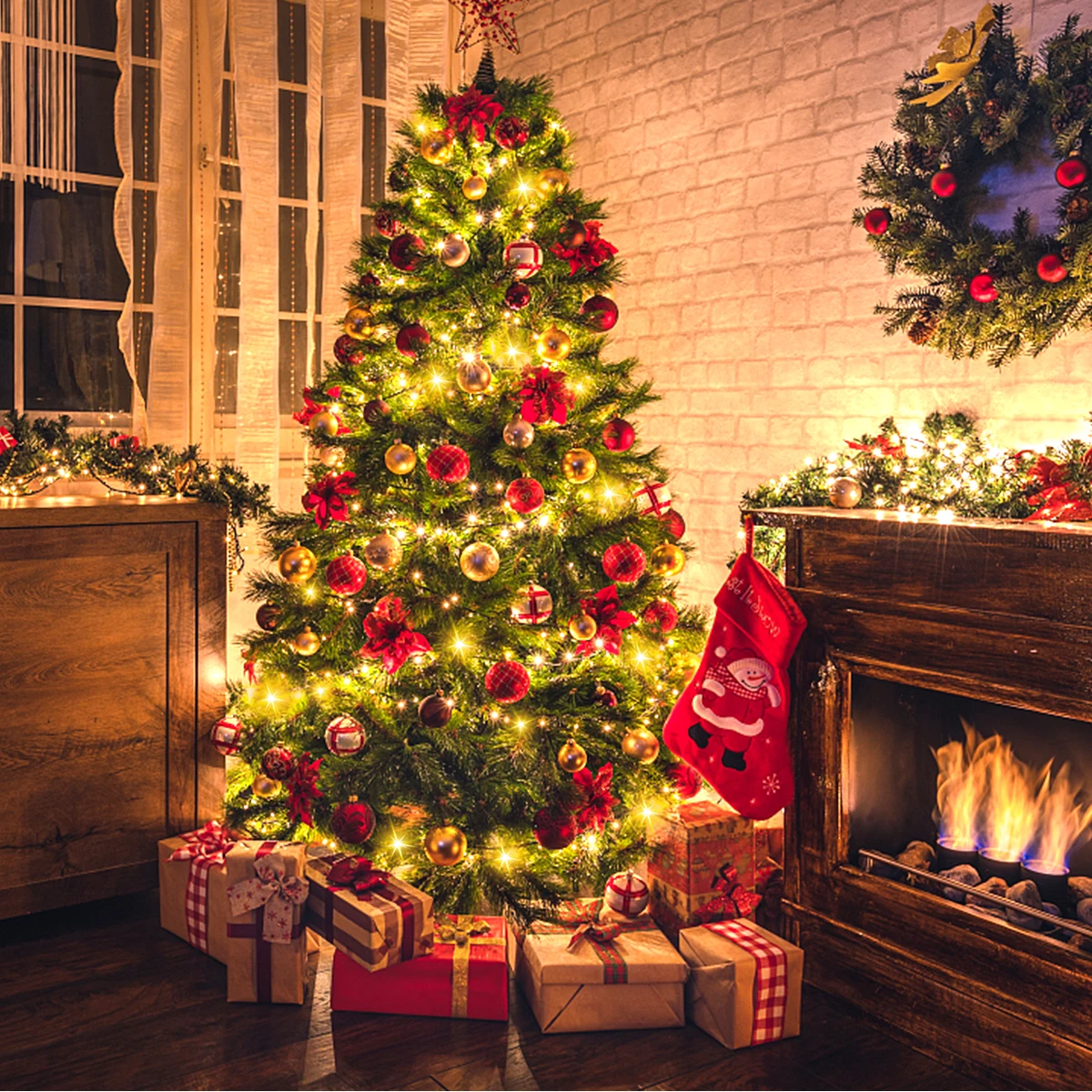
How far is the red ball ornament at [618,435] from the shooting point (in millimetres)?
2461

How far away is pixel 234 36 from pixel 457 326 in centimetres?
171

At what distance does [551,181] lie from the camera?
251cm

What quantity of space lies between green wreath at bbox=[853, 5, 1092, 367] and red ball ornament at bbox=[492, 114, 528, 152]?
2.80ft

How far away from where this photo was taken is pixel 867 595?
2266 millimetres

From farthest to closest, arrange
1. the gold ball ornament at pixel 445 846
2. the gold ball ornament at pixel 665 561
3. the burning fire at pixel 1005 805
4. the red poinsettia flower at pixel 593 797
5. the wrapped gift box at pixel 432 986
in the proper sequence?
the gold ball ornament at pixel 665 561
the red poinsettia flower at pixel 593 797
the gold ball ornament at pixel 445 846
the wrapped gift box at pixel 432 986
the burning fire at pixel 1005 805

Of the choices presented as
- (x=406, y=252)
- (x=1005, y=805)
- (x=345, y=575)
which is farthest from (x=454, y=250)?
(x=1005, y=805)

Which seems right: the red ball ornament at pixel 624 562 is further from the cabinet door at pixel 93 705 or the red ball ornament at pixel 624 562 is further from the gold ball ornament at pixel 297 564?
the cabinet door at pixel 93 705

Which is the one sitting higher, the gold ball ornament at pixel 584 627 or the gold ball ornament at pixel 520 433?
the gold ball ornament at pixel 520 433

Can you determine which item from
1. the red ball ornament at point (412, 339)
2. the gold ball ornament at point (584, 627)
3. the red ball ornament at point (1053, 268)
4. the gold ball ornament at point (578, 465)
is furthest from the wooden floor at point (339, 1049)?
the red ball ornament at point (1053, 268)

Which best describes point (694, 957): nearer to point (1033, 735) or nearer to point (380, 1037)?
point (380, 1037)

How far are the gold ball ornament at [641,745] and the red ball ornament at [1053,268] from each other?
51.3 inches

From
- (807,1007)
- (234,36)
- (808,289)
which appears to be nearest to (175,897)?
(807,1007)

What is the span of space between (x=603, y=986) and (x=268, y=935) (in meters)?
0.69

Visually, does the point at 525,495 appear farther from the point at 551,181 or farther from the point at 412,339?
the point at 551,181
